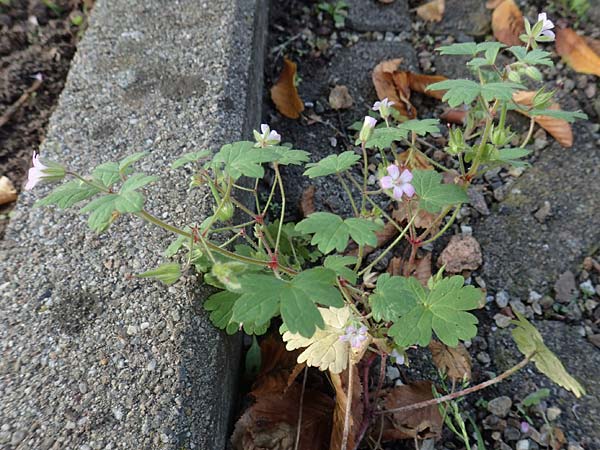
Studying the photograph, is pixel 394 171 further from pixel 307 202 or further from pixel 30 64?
pixel 30 64

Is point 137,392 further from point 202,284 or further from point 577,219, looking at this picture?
point 577,219

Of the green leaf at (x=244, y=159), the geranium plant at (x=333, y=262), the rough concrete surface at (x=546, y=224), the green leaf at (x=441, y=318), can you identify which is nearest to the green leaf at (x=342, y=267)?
the geranium plant at (x=333, y=262)

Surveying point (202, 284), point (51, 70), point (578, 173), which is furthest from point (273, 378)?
point (51, 70)

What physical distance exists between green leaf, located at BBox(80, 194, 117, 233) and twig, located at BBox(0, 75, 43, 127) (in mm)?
1013

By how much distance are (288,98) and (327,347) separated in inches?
46.4

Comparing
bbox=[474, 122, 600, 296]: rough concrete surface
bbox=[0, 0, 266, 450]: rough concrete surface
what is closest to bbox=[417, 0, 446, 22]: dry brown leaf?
bbox=[474, 122, 600, 296]: rough concrete surface

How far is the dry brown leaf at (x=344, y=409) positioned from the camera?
1259 mm

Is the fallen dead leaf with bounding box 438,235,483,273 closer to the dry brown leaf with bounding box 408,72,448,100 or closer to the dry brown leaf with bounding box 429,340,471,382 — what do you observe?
the dry brown leaf with bounding box 429,340,471,382

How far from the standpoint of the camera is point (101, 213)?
40.0 inches

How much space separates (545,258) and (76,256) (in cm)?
135

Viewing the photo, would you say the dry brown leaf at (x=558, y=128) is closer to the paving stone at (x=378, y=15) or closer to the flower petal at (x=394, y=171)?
the paving stone at (x=378, y=15)

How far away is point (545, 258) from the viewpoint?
5.66ft

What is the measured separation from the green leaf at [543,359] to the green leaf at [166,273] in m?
0.75

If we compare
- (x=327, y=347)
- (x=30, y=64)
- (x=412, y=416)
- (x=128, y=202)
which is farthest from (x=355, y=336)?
(x=30, y=64)
